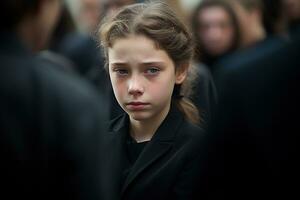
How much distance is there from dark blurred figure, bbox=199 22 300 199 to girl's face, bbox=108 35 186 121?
63cm

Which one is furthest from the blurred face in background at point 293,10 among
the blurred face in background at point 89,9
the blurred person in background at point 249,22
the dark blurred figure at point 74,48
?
the blurred face in background at point 89,9

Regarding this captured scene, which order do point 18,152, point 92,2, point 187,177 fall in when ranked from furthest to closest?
point 92,2 → point 187,177 → point 18,152

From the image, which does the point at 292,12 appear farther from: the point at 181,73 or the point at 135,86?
the point at 181,73

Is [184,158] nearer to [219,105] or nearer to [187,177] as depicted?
[187,177]

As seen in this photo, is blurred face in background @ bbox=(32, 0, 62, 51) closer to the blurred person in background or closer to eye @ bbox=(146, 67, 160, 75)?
eye @ bbox=(146, 67, 160, 75)

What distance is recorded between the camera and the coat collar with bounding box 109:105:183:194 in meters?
2.56

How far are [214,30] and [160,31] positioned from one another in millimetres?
3319

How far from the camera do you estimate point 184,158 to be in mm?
2584

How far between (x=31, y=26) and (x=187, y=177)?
98cm

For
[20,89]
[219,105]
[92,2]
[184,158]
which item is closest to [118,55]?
[184,158]

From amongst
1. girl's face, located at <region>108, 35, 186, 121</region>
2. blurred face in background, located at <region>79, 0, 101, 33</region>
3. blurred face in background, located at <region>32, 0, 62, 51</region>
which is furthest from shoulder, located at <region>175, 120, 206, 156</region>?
blurred face in background, located at <region>79, 0, 101, 33</region>

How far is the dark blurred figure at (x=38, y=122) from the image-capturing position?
1.76 m

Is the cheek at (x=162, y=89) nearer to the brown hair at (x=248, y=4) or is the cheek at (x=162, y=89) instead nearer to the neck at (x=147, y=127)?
the neck at (x=147, y=127)

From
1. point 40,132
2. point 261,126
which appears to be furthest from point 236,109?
point 40,132
